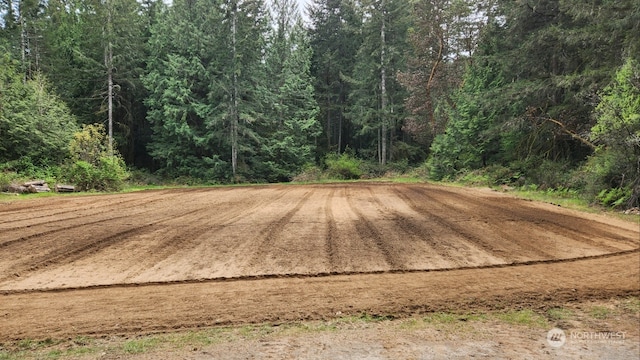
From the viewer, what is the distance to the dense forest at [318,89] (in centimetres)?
1338

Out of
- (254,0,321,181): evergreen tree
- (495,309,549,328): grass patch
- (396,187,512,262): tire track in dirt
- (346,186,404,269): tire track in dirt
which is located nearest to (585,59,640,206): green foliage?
(396,187,512,262): tire track in dirt

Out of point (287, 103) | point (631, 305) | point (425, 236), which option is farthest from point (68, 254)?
point (287, 103)

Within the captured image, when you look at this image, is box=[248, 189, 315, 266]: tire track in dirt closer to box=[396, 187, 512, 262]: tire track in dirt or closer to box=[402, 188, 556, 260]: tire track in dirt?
box=[396, 187, 512, 262]: tire track in dirt

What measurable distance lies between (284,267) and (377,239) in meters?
2.03

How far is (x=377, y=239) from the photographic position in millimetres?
6035

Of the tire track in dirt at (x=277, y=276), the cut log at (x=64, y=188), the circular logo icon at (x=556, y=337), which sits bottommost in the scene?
the circular logo icon at (x=556, y=337)

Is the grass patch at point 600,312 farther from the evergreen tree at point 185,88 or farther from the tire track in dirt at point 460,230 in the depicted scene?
the evergreen tree at point 185,88

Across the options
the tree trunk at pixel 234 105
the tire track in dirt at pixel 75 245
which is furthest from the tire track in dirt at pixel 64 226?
the tree trunk at pixel 234 105

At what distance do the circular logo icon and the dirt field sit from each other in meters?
0.48

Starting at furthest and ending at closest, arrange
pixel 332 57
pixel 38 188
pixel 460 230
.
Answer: pixel 332 57 < pixel 38 188 < pixel 460 230

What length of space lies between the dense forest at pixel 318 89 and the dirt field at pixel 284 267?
5.82 meters

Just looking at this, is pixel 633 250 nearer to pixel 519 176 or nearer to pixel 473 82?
pixel 519 176

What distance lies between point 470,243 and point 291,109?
84.7 ft

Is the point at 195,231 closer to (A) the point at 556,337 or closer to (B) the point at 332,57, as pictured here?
(A) the point at 556,337
